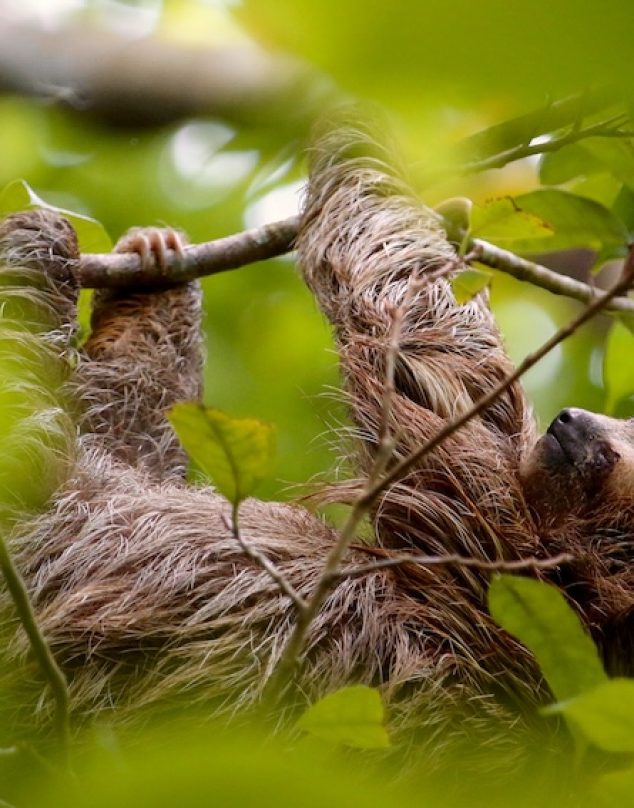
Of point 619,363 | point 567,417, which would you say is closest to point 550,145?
point 619,363

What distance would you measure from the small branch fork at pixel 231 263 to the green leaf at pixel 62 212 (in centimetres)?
9

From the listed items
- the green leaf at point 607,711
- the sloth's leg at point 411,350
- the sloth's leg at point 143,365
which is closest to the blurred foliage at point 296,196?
the green leaf at point 607,711

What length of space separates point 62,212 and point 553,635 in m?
3.49

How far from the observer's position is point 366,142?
548cm

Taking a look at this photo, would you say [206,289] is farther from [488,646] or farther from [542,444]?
[488,646]

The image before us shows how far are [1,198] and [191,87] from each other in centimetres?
204

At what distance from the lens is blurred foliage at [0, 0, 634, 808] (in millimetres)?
550

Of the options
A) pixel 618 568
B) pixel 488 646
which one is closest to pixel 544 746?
pixel 488 646

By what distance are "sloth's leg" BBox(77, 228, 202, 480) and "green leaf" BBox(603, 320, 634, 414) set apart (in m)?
2.49

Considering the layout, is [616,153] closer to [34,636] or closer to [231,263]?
[231,263]

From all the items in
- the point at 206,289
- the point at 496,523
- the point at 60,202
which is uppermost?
the point at 60,202

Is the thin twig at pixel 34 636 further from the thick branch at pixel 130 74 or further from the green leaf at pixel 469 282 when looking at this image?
the thick branch at pixel 130 74

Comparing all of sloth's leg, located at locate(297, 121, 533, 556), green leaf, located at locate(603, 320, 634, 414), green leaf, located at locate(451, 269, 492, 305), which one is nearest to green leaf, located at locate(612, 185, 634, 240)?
green leaf, located at locate(603, 320, 634, 414)

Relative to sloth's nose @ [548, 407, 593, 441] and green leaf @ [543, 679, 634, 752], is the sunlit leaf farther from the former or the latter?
green leaf @ [543, 679, 634, 752]
